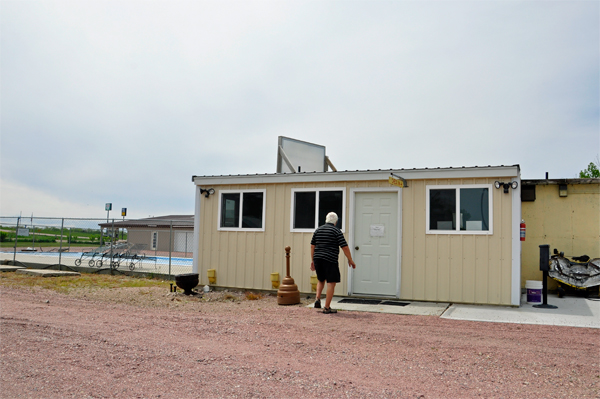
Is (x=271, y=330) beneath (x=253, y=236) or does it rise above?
beneath

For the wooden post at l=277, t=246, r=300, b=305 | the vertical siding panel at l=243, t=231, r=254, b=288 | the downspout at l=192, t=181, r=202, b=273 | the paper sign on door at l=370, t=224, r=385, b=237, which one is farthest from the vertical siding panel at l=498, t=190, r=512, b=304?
the downspout at l=192, t=181, r=202, b=273

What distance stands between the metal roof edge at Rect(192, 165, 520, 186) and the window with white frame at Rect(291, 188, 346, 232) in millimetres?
252

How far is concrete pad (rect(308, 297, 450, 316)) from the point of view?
7621mm

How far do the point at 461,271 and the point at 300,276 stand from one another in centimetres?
306

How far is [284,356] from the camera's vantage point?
489 cm

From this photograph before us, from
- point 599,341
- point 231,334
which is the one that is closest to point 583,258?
point 599,341

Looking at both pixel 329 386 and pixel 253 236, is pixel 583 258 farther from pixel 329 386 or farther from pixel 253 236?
pixel 329 386

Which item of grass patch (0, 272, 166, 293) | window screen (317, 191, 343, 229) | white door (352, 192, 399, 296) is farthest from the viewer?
grass patch (0, 272, 166, 293)

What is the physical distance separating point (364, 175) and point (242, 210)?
2.80 m

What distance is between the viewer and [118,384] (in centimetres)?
405

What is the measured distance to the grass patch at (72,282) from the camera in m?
11.2

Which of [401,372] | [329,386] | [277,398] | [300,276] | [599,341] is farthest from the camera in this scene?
[300,276]

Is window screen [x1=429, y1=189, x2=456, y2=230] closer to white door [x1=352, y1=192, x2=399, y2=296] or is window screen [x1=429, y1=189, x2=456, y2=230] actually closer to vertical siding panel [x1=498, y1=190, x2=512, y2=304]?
white door [x1=352, y1=192, x2=399, y2=296]

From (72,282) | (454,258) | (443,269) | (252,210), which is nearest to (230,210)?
(252,210)
